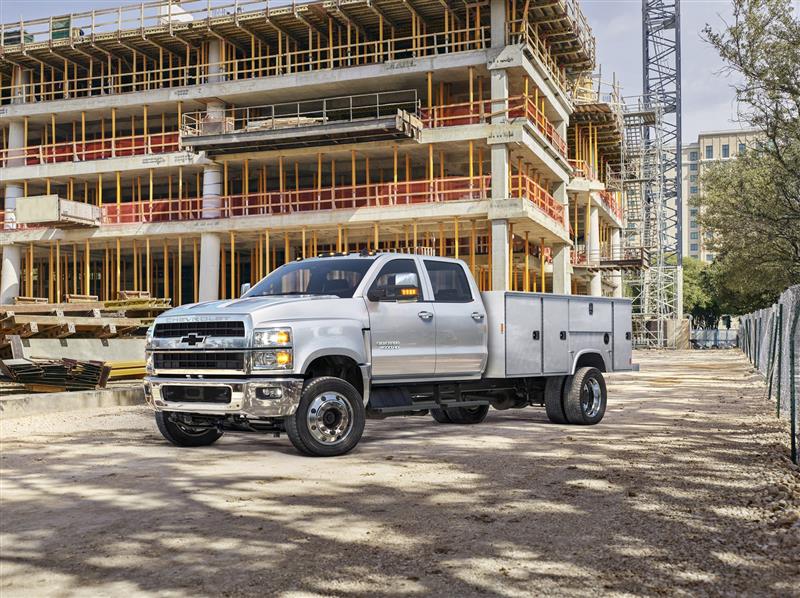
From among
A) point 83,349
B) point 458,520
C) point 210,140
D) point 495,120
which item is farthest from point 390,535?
point 210,140

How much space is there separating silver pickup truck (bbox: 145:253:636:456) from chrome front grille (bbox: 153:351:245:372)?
0.01 m

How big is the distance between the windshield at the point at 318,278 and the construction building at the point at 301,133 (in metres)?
20.3

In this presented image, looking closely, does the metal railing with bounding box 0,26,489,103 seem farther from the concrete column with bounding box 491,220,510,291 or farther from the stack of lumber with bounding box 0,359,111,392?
the stack of lumber with bounding box 0,359,111,392

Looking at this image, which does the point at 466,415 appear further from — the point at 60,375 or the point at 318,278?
the point at 60,375

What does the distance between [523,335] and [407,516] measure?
5.44 m

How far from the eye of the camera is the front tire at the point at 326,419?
900cm

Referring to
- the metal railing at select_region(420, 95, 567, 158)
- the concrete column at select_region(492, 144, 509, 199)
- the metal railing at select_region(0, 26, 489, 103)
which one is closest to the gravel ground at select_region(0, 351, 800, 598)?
the concrete column at select_region(492, 144, 509, 199)

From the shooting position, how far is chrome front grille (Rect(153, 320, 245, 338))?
8938 mm

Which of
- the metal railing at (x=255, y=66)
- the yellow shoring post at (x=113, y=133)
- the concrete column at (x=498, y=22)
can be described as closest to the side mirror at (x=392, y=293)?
the metal railing at (x=255, y=66)

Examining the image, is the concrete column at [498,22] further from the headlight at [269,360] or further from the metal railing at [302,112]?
the headlight at [269,360]

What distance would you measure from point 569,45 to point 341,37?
10.6m

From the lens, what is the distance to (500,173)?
33.1 meters

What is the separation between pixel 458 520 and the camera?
20.6 ft

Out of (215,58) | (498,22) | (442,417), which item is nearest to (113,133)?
(215,58)
